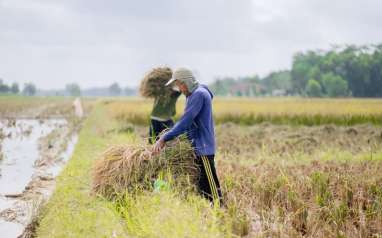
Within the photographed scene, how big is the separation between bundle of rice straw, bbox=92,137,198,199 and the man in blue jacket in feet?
0.36

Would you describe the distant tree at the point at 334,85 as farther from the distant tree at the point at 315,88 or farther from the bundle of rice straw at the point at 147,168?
the bundle of rice straw at the point at 147,168

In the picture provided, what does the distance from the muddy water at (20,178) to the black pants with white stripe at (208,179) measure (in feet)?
5.82

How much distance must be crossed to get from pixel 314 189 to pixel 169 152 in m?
1.64

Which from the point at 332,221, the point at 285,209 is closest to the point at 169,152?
the point at 285,209

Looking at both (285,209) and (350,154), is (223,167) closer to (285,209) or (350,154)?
(285,209)

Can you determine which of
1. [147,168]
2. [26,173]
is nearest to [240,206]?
[147,168]

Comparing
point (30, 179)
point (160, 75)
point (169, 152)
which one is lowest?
point (30, 179)

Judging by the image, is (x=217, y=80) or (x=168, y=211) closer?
(x=168, y=211)

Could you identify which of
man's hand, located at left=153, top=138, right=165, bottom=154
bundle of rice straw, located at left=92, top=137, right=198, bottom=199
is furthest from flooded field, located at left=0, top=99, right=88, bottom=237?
man's hand, located at left=153, top=138, right=165, bottom=154

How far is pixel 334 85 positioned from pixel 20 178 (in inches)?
2026

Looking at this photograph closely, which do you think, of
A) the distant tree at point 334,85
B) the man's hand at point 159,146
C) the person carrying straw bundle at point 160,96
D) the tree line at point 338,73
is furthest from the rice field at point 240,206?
the distant tree at point 334,85

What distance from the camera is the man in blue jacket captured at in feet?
18.1

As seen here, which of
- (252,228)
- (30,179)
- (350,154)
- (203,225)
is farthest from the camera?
(350,154)

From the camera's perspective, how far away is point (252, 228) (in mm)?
4500
